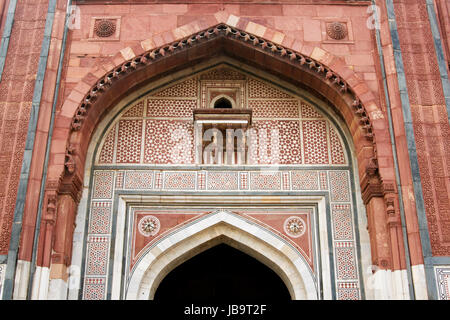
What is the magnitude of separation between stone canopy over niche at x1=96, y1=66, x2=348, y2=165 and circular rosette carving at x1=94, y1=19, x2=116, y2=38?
1.04 meters

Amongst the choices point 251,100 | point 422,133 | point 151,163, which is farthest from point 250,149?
point 422,133

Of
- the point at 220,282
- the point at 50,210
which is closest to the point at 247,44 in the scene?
the point at 50,210

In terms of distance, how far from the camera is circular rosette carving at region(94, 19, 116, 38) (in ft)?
28.9

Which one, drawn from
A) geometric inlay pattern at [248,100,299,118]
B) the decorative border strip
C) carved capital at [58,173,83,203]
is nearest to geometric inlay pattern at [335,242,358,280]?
the decorative border strip

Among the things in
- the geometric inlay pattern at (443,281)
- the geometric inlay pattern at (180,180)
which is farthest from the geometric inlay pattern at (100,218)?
the geometric inlay pattern at (443,281)

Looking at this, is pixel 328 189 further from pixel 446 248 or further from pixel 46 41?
pixel 46 41

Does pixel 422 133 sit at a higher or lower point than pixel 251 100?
lower

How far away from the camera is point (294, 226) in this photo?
826 cm

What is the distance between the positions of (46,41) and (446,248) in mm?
5795

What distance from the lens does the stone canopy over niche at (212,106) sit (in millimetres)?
8625

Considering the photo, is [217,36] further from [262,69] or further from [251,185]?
[251,185]

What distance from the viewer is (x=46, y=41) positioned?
335 inches

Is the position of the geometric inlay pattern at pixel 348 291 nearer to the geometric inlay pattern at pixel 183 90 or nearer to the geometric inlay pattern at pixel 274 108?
the geometric inlay pattern at pixel 274 108

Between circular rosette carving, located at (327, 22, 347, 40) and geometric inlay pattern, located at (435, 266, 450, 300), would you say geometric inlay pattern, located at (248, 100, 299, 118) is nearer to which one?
circular rosette carving, located at (327, 22, 347, 40)
